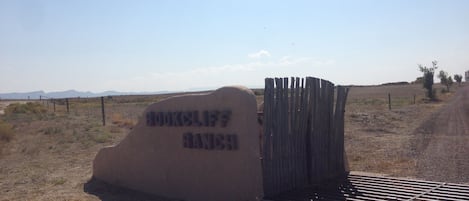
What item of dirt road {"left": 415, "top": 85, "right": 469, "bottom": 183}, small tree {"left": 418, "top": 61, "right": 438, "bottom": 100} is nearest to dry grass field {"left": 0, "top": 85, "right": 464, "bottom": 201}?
dirt road {"left": 415, "top": 85, "right": 469, "bottom": 183}

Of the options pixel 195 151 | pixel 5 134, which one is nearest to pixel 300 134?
pixel 195 151

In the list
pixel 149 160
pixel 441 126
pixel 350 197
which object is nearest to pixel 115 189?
pixel 149 160

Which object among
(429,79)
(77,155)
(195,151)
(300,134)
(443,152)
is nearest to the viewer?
(300,134)

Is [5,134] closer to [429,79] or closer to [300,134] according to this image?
[300,134]

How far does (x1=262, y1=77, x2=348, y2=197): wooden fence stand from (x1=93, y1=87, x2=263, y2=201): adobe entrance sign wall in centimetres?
28

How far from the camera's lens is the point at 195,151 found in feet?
31.0

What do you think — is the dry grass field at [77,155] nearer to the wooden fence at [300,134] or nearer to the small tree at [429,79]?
the wooden fence at [300,134]

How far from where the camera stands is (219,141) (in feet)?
29.2

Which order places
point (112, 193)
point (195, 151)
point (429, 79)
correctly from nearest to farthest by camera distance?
point (195, 151) → point (112, 193) → point (429, 79)

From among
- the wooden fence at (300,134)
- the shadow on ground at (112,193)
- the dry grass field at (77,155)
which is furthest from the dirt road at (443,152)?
the shadow on ground at (112,193)

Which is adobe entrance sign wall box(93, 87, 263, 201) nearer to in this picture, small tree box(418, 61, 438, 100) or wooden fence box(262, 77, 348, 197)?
wooden fence box(262, 77, 348, 197)

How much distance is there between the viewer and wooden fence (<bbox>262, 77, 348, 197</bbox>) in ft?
26.6

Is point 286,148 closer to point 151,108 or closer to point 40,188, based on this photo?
point 151,108

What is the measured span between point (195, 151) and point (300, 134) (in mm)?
1982
